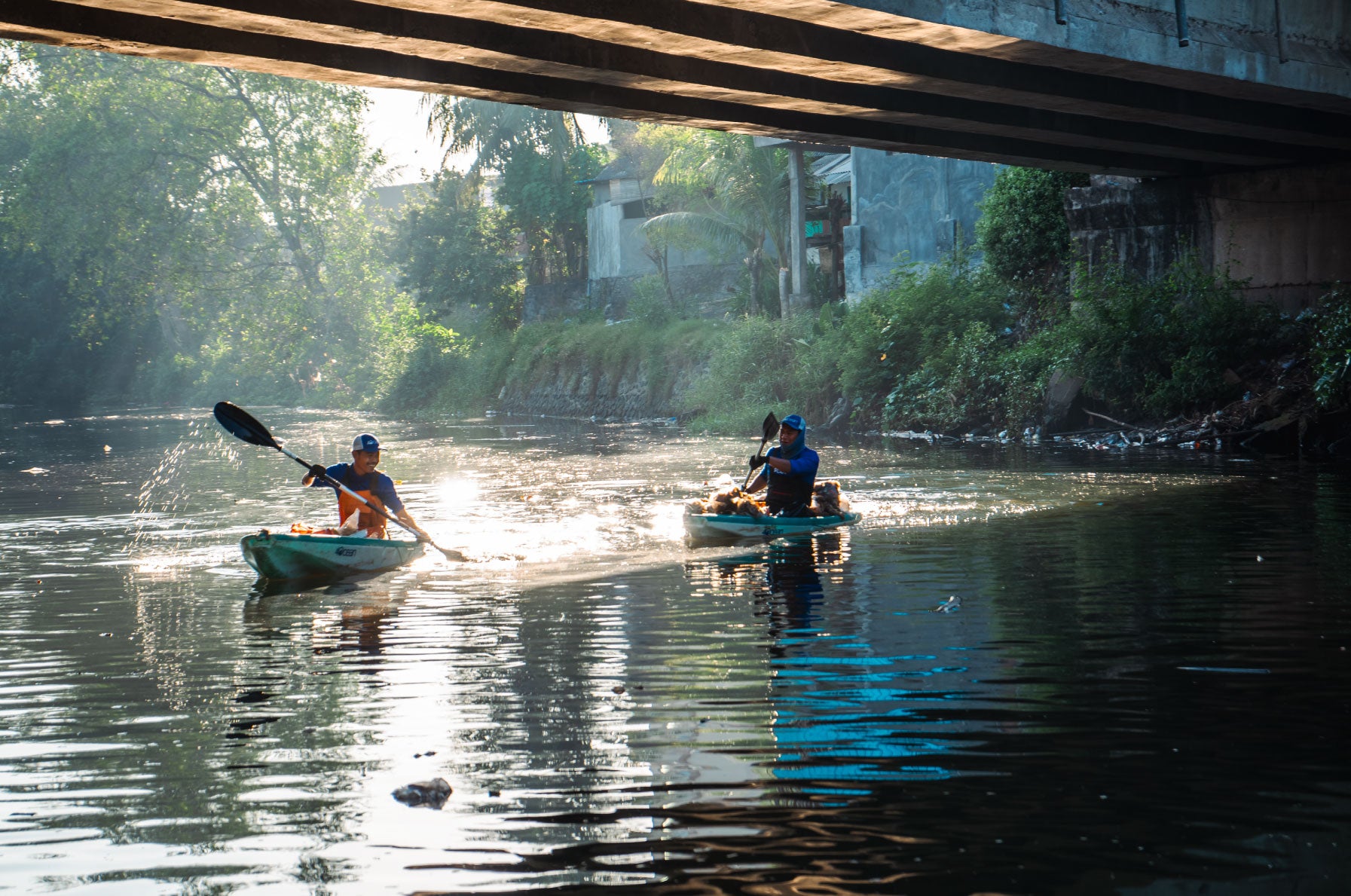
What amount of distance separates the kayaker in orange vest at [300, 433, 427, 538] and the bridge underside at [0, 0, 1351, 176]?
377cm

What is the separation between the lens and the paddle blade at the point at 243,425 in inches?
558

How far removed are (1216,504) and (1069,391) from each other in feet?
37.1

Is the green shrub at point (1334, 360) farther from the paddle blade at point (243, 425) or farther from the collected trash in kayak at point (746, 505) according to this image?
the paddle blade at point (243, 425)

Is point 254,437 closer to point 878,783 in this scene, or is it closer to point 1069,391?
point 878,783

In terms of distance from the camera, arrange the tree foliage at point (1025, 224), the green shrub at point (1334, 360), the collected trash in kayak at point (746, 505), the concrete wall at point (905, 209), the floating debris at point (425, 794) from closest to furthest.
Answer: the floating debris at point (425, 794) → the collected trash in kayak at point (746, 505) → the green shrub at point (1334, 360) → the tree foliage at point (1025, 224) → the concrete wall at point (905, 209)

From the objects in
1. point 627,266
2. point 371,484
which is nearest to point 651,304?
point 627,266

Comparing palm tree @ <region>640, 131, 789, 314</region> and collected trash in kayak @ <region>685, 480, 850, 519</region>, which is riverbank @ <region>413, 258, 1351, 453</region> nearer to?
palm tree @ <region>640, 131, 789, 314</region>

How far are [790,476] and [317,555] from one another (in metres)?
5.17

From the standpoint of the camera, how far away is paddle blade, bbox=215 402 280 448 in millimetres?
14164

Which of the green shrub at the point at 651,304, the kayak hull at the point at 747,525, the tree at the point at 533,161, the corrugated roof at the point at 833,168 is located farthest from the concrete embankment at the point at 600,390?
the kayak hull at the point at 747,525

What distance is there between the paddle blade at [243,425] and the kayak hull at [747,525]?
4545 mm

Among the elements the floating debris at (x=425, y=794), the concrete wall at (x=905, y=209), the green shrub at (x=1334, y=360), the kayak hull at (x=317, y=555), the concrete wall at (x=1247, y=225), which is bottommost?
the floating debris at (x=425, y=794)

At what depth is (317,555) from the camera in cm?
1252

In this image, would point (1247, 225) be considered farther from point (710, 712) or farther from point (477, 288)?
point (477, 288)
